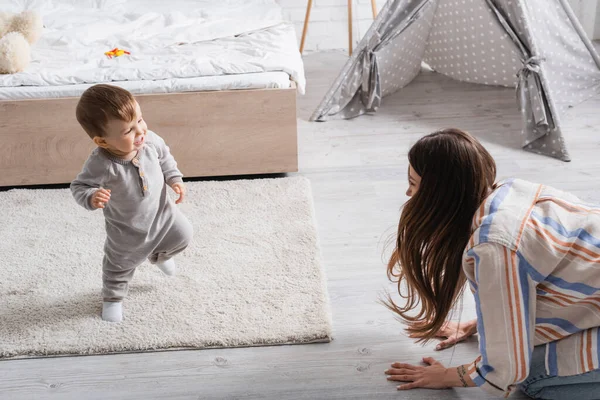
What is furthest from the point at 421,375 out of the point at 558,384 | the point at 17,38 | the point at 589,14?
the point at 589,14

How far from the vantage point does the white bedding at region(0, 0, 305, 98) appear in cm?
235

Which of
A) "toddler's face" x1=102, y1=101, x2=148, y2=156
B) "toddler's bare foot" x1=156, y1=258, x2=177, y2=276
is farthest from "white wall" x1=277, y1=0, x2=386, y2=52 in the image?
"toddler's face" x1=102, y1=101, x2=148, y2=156

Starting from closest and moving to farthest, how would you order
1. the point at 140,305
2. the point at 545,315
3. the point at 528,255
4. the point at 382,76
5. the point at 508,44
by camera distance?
1. the point at 528,255
2. the point at 545,315
3. the point at 140,305
4. the point at 508,44
5. the point at 382,76

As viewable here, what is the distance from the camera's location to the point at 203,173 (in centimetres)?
245

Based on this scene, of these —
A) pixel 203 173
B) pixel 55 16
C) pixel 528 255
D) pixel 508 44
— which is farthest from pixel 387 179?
pixel 55 16

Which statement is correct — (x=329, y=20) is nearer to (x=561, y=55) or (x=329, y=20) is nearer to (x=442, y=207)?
(x=561, y=55)

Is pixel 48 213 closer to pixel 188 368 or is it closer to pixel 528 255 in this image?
pixel 188 368

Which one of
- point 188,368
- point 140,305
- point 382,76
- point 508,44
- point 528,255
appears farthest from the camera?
point 382,76

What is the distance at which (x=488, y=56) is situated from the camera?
120 inches

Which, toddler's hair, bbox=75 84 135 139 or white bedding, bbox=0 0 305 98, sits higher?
toddler's hair, bbox=75 84 135 139

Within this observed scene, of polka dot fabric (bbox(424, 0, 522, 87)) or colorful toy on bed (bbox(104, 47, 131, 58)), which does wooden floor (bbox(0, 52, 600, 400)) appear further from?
colorful toy on bed (bbox(104, 47, 131, 58))

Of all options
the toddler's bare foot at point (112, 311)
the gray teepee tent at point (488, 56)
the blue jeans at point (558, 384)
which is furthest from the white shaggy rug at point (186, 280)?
the gray teepee tent at point (488, 56)

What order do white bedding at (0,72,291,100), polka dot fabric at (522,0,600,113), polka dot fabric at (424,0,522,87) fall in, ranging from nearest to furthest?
white bedding at (0,72,291,100) → polka dot fabric at (522,0,600,113) → polka dot fabric at (424,0,522,87)

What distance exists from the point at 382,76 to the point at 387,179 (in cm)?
77
